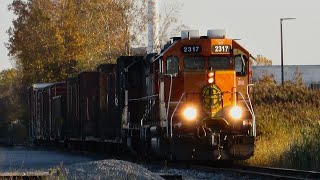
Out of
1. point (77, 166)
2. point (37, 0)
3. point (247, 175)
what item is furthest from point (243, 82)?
point (37, 0)

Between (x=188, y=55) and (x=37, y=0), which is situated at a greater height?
(x=37, y=0)

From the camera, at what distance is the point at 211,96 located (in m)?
22.7

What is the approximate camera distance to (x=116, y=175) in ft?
51.9

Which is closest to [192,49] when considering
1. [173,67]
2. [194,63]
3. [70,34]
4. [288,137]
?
[194,63]

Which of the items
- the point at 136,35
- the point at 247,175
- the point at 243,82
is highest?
the point at 136,35

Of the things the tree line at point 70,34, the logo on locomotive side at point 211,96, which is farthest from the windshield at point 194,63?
the tree line at point 70,34

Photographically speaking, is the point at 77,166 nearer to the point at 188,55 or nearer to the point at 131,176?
the point at 131,176

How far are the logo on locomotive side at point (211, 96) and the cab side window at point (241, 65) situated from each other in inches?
28.6

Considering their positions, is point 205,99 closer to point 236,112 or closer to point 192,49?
point 236,112

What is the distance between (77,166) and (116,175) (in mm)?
2588

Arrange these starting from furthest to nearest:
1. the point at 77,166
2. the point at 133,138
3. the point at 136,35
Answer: the point at 136,35
the point at 133,138
the point at 77,166

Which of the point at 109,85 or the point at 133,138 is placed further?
the point at 109,85

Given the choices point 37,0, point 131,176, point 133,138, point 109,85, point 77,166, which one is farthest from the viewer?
point 37,0

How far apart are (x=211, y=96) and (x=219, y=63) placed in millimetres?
914
